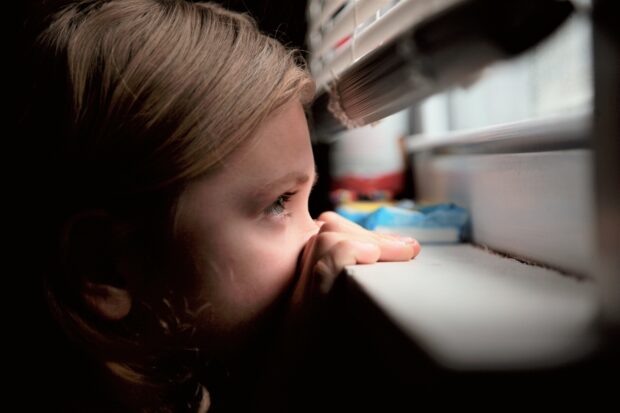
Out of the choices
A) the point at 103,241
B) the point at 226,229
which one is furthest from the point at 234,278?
the point at 103,241

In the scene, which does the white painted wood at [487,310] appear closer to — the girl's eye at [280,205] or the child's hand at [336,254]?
the child's hand at [336,254]

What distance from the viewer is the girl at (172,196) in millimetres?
662

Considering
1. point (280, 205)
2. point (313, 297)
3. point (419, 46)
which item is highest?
point (419, 46)

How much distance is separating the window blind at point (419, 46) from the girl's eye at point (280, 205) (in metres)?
0.16

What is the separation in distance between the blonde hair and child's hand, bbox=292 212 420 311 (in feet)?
0.63

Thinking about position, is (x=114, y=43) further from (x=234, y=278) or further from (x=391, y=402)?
(x=391, y=402)

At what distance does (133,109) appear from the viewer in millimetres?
661

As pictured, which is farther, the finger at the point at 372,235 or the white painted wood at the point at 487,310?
the finger at the point at 372,235

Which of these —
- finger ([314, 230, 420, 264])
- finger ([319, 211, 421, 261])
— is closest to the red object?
finger ([319, 211, 421, 261])

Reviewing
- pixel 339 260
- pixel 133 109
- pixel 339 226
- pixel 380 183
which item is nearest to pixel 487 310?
pixel 339 260

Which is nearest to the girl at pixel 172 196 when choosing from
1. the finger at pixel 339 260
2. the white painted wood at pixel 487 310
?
the finger at pixel 339 260

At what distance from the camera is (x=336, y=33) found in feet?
3.07

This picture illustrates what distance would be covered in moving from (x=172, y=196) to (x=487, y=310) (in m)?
0.45

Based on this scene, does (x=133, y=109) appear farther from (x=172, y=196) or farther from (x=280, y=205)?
(x=280, y=205)
